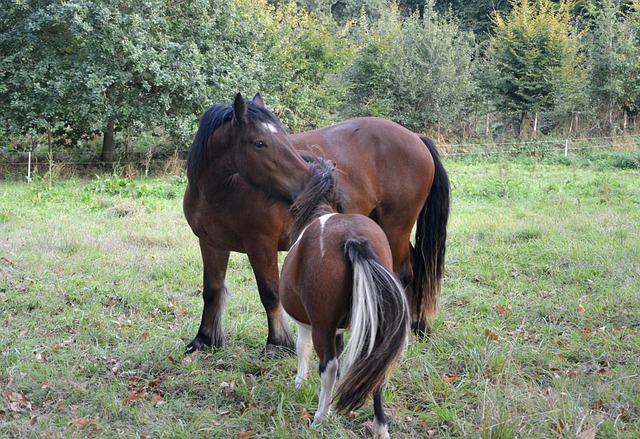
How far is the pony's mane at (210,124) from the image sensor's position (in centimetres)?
372

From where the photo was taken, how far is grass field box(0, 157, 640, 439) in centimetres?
291

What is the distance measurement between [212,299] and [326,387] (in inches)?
64.6

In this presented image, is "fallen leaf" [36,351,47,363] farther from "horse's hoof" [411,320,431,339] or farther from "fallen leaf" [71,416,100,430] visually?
"horse's hoof" [411,320,431,339]

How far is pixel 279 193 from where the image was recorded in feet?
11.9

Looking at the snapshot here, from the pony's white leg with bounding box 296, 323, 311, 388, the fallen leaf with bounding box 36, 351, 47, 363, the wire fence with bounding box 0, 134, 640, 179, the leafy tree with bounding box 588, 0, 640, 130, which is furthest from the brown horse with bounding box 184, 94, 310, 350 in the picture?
the leafy tree with bounding box 588, 0, 640, 130

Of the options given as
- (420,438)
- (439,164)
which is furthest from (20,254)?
(420,438)

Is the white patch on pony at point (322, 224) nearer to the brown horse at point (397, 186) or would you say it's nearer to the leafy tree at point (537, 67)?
the brown horse at point (397, 186)

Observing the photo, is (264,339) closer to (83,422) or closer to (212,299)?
(212,299)

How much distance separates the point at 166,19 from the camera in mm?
14352

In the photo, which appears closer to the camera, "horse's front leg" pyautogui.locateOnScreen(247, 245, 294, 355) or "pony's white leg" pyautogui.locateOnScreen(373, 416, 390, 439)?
"pony's white leg" pyautogui.locateOnScreen(373, 416, 390, 439)

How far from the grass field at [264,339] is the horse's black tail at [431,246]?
194mm

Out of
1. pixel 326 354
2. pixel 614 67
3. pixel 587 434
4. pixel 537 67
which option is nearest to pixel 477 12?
pixel 537 67

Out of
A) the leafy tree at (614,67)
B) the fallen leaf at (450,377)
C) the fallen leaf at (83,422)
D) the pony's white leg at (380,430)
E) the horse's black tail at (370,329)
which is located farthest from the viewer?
the leafy tree at (614,67)

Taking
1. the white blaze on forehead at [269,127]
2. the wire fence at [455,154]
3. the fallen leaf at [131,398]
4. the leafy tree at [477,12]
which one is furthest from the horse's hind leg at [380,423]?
the leafy tree at [477,12]
